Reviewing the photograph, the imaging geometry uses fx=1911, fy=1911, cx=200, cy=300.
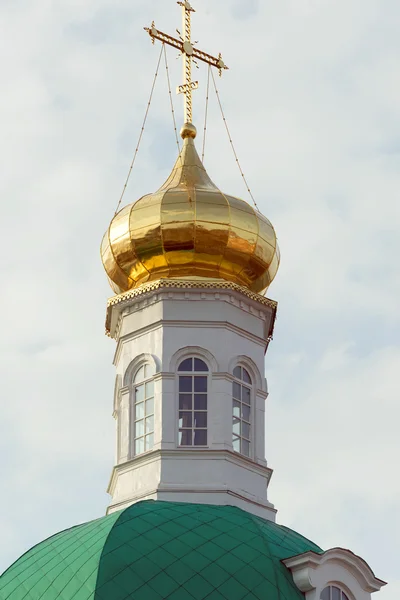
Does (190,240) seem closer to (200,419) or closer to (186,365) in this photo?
(186,365)

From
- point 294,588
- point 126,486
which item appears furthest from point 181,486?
point 294,588

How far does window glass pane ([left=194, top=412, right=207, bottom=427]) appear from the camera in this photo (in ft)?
93.1

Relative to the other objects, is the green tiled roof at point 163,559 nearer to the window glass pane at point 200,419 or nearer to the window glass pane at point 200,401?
the window glass pane at point 200,419

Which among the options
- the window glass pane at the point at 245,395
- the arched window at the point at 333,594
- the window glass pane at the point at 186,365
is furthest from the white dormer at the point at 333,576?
the window glass pane at the point at 186,365

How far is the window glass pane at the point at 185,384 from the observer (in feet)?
94.0

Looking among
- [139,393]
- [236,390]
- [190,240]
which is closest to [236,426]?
[236,390]

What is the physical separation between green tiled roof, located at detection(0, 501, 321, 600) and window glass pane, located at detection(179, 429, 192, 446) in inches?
60.1

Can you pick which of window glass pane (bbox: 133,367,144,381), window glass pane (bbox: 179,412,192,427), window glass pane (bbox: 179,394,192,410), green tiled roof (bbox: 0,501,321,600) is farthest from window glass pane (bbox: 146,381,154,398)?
green tiled roof (bbox: 0,501,321,600)

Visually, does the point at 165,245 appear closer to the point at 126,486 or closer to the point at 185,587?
the point at 126,486

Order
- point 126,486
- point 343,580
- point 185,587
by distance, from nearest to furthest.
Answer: point 185,587
point 343,580
point 126,486

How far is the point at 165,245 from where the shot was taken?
2917cm

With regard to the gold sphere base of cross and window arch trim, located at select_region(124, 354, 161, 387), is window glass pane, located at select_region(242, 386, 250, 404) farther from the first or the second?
the gold sphere base of cross

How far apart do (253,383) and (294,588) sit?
4.57 m

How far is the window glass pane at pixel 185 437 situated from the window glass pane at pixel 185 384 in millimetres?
666
